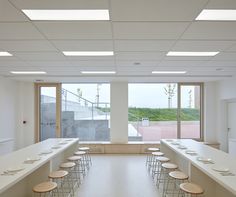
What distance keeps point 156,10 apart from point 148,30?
64 cm

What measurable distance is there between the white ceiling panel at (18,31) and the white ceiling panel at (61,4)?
563 mm

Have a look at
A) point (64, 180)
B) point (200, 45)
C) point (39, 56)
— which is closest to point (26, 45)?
point (39, 56)

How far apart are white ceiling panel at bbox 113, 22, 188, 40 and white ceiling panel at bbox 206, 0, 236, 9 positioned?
1.64 ft

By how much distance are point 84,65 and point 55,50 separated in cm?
153

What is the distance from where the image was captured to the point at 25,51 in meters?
4.42

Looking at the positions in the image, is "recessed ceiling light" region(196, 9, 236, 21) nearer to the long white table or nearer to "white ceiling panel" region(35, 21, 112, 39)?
"white ceiling panel" region(35, 21, 112, 39)

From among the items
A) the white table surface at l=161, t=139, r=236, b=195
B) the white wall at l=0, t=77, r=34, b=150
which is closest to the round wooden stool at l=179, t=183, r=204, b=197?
the white table surface at l=161, t=139, r=236, b=195

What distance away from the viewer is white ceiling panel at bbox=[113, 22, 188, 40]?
9.87ft

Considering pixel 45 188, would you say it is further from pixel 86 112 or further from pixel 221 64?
pixel 86 112

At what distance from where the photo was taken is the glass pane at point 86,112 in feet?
30.9

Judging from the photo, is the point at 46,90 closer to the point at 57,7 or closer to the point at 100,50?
the point at 100,50

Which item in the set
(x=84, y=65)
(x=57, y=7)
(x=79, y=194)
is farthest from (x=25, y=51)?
(x=79, y=194)

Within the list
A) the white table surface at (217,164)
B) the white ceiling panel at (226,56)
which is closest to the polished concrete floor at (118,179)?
the white table surface at (217,164)

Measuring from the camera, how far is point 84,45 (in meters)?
4.00
